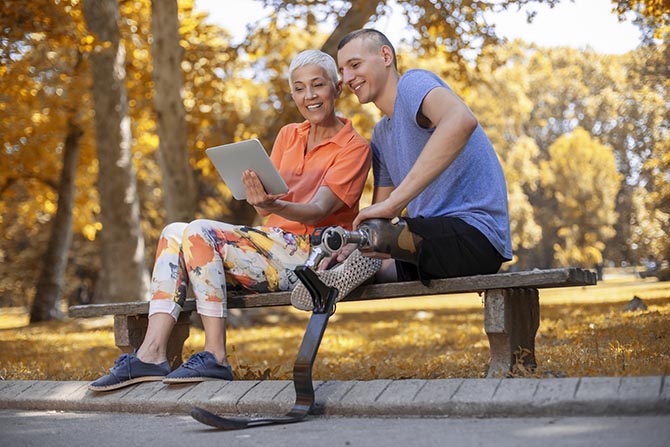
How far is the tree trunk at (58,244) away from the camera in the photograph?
1947 centimetres

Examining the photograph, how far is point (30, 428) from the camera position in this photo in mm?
3949

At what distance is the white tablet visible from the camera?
166 inches

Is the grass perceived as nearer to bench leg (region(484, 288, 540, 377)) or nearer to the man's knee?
bench leg (region(484, 288, 540, 377))

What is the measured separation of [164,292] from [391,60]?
1626mm

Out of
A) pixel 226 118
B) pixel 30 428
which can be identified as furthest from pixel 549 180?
pixel 30 428

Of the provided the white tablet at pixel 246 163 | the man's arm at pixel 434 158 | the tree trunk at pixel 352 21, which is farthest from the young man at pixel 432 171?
the tree trunk at pixel 352 21

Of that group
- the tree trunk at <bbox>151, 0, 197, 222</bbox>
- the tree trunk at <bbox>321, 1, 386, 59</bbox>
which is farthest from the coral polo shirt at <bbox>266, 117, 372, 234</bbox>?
the tree trunk at <bbox>151, 0, 197, 222</bbox>

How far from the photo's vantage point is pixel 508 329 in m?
4.14

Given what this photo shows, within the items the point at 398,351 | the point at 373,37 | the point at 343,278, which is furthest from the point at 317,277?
the point at 398,351

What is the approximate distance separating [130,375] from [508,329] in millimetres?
1872

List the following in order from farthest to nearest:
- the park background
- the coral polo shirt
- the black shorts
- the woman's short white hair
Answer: the park background, the woman's short white hair, the coral polo shirt, the black shorts

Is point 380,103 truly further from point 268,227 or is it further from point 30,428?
point 30,428

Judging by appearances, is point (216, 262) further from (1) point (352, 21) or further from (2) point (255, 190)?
(1) point (352, 21)

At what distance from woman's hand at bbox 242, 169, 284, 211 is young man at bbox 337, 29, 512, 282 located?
0.53 metres
